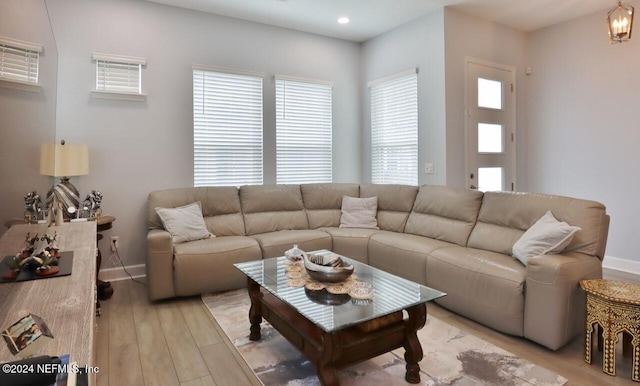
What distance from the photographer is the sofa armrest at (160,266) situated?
302 centimetres

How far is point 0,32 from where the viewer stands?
45.4 inches

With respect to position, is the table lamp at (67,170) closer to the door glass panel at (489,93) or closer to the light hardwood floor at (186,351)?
the light hardwood floor at (186,351)

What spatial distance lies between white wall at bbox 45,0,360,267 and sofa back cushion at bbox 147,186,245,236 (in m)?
0.28

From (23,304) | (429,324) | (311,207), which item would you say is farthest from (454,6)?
(23,304)

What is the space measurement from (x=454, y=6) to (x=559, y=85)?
5.72ft

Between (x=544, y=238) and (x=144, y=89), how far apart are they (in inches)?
157

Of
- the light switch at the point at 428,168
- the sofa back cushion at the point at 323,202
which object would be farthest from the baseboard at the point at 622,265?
the sofa back cushion at the point at 323,202

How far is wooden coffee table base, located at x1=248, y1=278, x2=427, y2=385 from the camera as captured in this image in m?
1.72

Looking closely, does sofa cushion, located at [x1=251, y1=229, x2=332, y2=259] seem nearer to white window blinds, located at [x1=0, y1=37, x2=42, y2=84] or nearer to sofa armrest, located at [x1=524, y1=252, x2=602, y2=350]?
sofa armrest, located at [x1=524, y1=252, x2=602, y2=350]

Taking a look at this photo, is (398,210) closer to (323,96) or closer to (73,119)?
(323,96)

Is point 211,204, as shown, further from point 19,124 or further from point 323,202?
point 19,124

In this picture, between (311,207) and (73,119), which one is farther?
(311,207)

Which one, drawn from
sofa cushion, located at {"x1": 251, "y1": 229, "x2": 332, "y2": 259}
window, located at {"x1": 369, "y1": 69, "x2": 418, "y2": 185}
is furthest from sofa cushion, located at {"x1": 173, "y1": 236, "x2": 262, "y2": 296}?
window, located at {"x1": 369, "y1": 69, "x2": 418, "y2": 185}

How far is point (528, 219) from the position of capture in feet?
9.36
